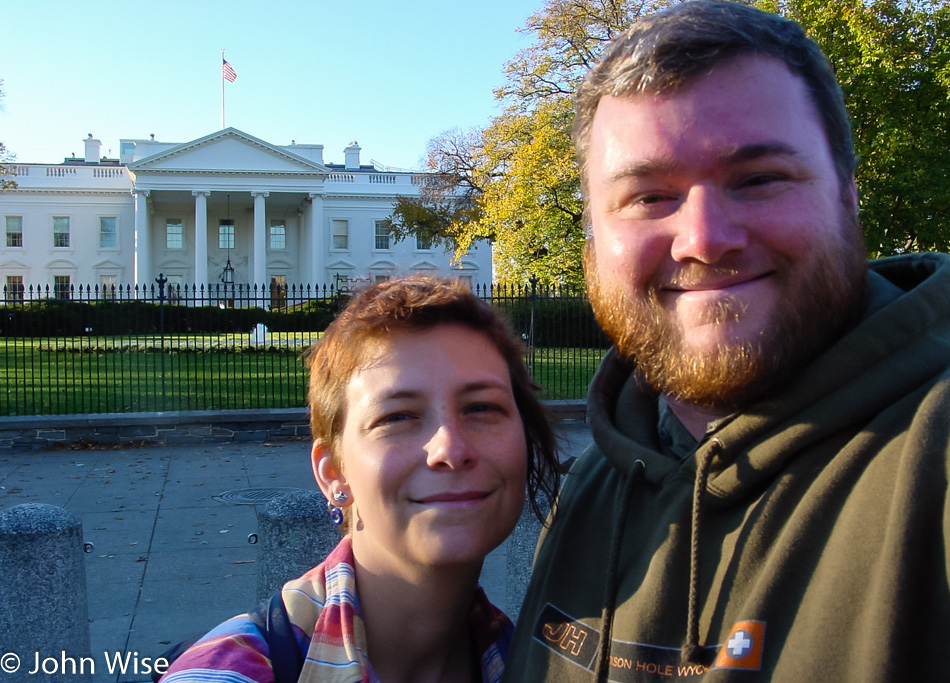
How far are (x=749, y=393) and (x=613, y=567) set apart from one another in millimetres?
402

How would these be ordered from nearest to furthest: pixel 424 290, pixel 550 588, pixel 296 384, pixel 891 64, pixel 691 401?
1. pixel 691 401
2. pixel 550 588
3. pixel 424 290
4. pixel 296 384
5. pixel 891 64

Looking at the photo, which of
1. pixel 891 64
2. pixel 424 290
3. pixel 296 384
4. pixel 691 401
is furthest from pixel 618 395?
pixel 891 64

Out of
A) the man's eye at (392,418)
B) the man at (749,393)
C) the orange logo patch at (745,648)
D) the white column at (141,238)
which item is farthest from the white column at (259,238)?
the orange logo patch at (745,648)

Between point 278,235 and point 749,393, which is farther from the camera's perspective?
point 278,235

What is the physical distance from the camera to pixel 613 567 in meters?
1.44

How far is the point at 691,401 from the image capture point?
1432mm

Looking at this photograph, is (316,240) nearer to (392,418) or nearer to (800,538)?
(392,418)

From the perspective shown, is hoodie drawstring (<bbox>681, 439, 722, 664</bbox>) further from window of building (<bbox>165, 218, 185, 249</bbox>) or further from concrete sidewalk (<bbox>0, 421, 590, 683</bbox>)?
window of building (<bbox>165, 218, 185, 249</bbox>)

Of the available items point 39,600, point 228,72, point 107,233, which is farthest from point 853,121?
point 107,233

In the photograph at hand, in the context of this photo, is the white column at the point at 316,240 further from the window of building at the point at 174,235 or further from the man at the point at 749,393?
the man at the point at 749,393

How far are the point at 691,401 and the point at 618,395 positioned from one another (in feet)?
1.25

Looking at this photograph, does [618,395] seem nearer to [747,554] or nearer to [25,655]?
[747,554]

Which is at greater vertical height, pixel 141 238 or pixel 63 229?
pixel 63 229

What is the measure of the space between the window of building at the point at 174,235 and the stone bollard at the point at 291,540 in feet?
196
